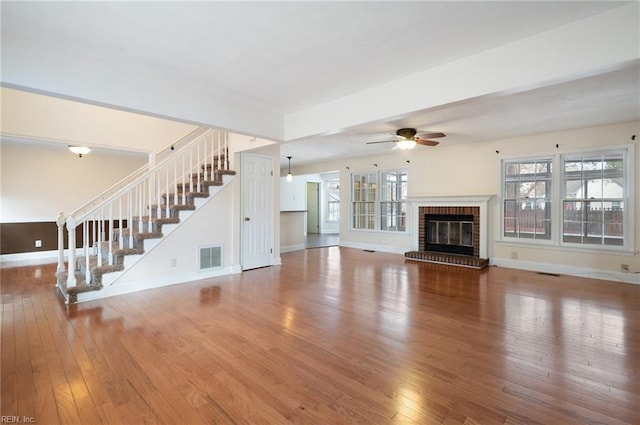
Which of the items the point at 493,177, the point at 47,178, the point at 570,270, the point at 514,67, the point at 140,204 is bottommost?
the point at 570,270

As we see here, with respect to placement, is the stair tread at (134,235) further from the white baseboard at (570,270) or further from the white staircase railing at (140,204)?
the white baseboard at (570,270)

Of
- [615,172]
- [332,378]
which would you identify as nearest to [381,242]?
[615,172]

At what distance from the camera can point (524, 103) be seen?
400cm

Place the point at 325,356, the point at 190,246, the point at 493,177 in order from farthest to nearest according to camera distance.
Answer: the point at 493,177 → the point at 190,246 → the point at 325,356

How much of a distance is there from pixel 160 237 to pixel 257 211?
1.84 m

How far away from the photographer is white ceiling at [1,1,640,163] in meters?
2.19

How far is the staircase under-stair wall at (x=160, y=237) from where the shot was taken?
13.3 ft

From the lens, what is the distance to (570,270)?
213 inches

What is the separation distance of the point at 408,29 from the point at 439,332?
2746 millimetres

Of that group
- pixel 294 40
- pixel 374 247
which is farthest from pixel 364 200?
pixel 294 40

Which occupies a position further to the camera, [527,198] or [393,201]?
[393,201]

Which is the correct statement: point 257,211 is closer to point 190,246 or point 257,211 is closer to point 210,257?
point 210,257

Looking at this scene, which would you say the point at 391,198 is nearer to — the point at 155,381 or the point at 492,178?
the point at 492,178

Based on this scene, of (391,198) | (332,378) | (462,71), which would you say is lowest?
(332,378)
